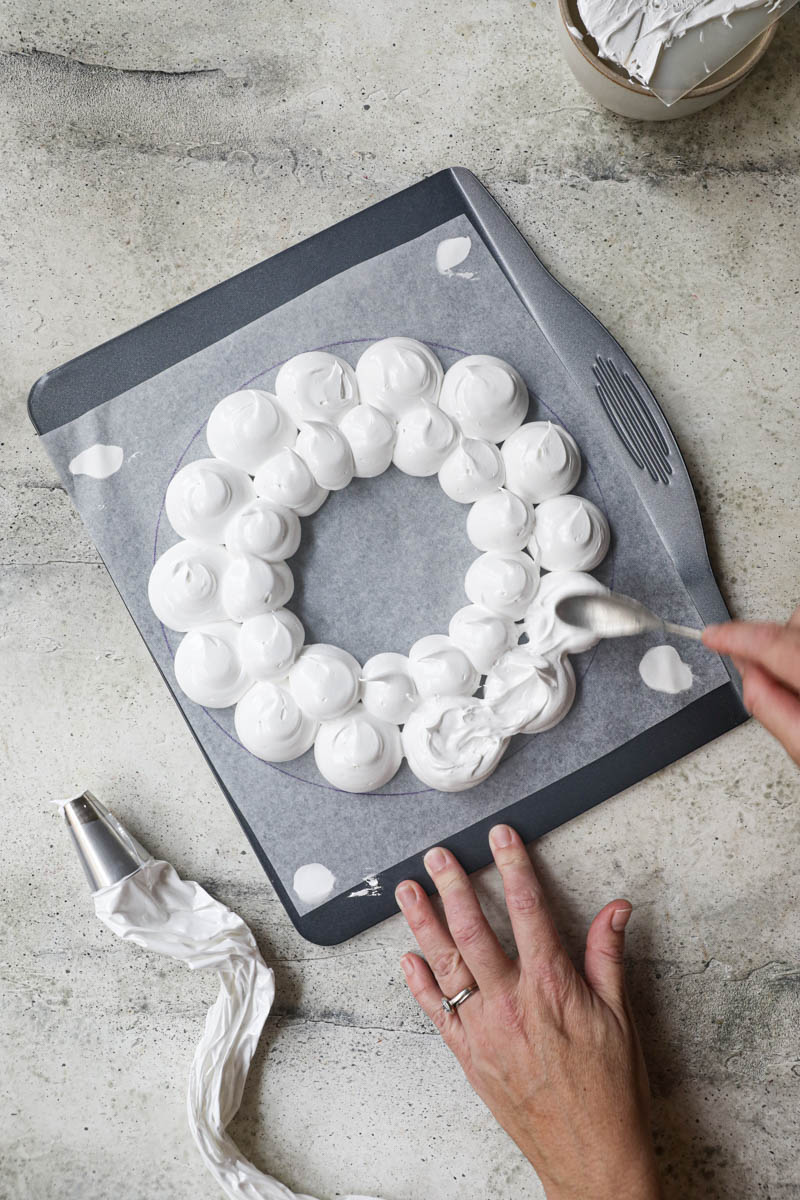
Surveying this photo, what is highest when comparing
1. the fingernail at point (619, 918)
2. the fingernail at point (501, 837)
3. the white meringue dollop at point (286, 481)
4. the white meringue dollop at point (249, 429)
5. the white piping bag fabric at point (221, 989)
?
the white meringue dollop at point (249, 429)

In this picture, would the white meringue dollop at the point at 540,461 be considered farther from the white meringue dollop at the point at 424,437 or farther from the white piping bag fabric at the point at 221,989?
the white piping bag fabric at the point at 221,989

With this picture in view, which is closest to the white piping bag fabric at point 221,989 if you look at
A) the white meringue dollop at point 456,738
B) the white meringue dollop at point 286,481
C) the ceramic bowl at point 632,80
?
the white meringue dollop at point 456,738

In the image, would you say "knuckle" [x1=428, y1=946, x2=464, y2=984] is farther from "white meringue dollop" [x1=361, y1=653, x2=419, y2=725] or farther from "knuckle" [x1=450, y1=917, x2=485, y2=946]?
"white meringue dollop" [x1=361, y1=653, x2=419, y2=725]

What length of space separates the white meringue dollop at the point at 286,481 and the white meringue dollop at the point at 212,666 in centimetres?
12

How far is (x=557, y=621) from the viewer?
713mm

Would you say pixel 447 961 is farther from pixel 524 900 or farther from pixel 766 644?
pixel 766 644

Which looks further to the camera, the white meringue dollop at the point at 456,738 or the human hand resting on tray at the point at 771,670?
the white meringue dollop at the point at 456,738

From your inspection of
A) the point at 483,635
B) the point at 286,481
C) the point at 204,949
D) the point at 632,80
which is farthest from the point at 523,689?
the point at 632,80

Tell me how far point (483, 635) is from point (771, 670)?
248mm

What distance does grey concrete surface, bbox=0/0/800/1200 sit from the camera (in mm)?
771

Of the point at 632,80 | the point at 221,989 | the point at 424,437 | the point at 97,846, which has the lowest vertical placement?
the point at 221,989

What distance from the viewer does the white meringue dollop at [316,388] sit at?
72cm

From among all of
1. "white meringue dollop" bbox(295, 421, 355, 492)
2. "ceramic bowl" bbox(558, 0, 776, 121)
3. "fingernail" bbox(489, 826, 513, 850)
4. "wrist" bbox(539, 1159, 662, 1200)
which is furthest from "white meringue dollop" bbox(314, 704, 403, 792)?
"ceramic bowl" bbox(558, 0, 776, 121)

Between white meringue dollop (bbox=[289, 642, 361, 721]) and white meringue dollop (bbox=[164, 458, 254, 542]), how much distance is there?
14cm
